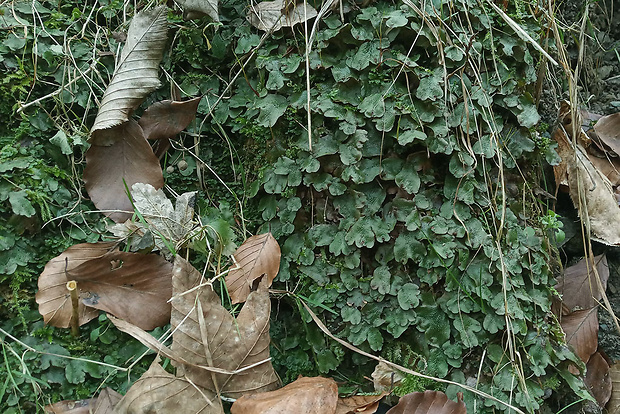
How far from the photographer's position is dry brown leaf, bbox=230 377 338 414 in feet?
4.37

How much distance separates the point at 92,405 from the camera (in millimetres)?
1485

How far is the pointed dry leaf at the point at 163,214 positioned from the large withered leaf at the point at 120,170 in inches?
2.5

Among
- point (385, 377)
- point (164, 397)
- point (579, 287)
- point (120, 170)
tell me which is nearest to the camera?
point (164, 397)

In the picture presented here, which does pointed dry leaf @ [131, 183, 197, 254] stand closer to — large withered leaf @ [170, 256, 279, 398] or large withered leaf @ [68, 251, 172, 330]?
large withered leaf @ [68, 251, 172, 330]

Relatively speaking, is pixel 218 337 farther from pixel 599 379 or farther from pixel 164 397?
pixel 599 379

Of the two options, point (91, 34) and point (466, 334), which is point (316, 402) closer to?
point (466, 334)

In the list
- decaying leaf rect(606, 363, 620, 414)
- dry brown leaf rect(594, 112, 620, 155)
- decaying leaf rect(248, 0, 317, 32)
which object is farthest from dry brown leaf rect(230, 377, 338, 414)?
dry brown leaf rect(594, 112, 620, 155)

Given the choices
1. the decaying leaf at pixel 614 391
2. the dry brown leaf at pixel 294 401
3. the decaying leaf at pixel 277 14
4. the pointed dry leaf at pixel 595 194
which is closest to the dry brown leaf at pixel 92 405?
the dry brown leaf at pixel 294 401

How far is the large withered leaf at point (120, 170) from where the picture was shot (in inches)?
67.5

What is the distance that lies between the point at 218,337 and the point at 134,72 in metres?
0.97

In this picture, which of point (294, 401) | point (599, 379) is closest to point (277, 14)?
point (294, 401)

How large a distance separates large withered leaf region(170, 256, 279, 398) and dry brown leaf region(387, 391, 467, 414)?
1.22 feet

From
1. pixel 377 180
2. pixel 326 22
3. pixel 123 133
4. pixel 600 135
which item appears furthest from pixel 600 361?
pixel 123 133

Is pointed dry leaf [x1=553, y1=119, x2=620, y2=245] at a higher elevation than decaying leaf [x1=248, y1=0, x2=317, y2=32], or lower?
lower
